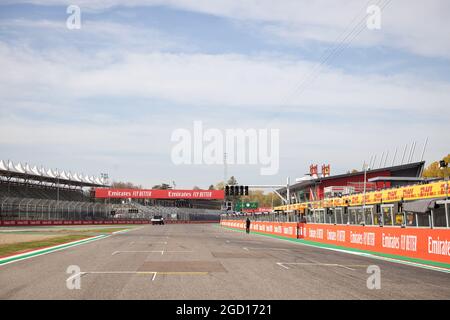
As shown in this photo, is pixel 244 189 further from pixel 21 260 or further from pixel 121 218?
pixel 121 218

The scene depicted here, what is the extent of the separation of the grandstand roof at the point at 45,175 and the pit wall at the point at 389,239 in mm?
60055

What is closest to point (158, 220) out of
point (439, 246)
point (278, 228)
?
point (278, 228)

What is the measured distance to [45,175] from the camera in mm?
96938

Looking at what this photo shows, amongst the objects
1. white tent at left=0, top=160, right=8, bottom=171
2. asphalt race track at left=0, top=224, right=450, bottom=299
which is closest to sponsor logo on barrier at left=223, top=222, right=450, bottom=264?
asphalt race track at left=0, top=224, right=450, bottom=299

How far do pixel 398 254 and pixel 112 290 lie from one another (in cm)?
1622

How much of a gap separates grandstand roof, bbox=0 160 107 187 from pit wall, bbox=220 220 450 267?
60.1m

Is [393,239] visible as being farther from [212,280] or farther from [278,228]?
[278,228]

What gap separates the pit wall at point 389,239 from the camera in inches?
800

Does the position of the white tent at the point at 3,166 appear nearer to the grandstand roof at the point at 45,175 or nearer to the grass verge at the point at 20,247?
the grandstand roof at the point at 45,175

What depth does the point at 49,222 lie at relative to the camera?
7550 centimetres

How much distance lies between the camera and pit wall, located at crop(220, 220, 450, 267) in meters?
20.3

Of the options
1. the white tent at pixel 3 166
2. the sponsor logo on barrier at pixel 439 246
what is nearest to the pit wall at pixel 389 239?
the sponsor logo on barrier at pixel 439 246

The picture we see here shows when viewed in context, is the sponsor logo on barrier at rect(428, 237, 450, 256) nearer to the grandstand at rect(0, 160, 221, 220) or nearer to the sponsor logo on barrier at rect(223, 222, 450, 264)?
the sponsor logo on barrier at rect(223, 222, 450, 264)
